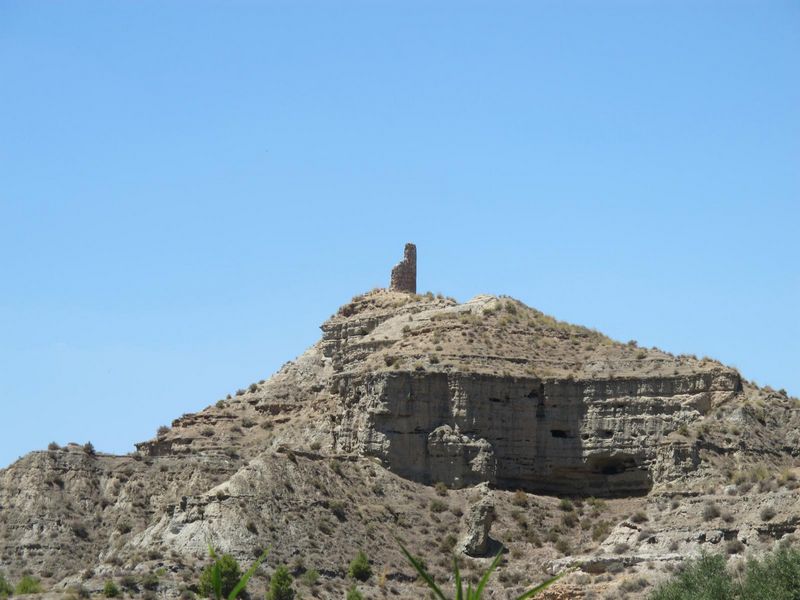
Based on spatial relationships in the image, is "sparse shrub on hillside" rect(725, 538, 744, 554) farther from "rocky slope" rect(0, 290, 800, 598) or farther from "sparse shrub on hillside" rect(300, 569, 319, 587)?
"sparse shrub on hillside" rect(300, 569, 319, 587)

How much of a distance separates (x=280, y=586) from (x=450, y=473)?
15970mm

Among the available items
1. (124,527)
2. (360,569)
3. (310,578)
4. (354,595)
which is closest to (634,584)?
(354,595)

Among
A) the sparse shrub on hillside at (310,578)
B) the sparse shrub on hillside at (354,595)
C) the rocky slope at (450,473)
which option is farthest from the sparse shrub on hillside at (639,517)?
the sparse shrub on hillside at (310,578)

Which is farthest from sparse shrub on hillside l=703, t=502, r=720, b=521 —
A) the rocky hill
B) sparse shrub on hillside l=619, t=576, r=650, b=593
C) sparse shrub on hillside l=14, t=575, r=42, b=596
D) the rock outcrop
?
sparse shrub on hillside l=14, t=575, r=42, b=596

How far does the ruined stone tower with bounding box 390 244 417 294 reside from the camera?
126 metres

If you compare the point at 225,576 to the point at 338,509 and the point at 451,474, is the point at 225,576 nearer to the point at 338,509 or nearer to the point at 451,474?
the point at 338,509

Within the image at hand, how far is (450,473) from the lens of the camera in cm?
10625

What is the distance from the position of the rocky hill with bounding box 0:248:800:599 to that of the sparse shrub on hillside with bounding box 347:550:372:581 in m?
0.29

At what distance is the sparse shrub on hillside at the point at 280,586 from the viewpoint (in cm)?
9169

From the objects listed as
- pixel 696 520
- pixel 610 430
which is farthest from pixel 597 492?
pixel 696 520

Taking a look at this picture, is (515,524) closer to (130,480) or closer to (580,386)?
(580,386)

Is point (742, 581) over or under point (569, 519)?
under

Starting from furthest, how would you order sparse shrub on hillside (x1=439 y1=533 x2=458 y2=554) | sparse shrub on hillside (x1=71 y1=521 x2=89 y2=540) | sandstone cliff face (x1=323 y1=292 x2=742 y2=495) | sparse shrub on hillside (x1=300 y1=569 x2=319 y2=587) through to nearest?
1. sandstone cliff face (x1=323 y1=292 x2=742 y2=495)
2. sparse shrub on hillside (x1=71 y1=521 x2=89 y2=540)
3. sparse shrub on hillside (x1=439 y1=533 x2=458 y2=554)
4. sparse shrub on hillside (x1=300 y1=569 x2=319 y2=587)

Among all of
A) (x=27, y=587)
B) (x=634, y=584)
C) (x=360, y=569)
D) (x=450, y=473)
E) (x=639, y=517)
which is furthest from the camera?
(x=450, y=473)
